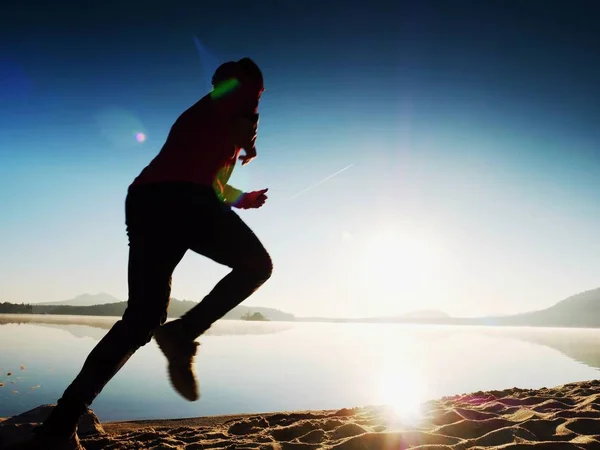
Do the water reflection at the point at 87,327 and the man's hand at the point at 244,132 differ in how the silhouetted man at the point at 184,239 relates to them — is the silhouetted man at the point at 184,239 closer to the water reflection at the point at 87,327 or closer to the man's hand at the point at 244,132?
the man's hand at the point at 244,132

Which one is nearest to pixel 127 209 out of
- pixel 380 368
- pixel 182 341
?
pixel 182 341

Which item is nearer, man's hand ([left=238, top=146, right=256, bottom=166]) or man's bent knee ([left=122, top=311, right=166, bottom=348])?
man's bent knee ([left=122, top=311, right=166, bottom=348])

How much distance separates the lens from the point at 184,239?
227cm

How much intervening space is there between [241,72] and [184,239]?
1127 millimetres

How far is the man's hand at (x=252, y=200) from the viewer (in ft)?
9.21

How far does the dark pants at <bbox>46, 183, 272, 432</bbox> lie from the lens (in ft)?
7.23

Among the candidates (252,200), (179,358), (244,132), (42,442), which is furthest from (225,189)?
(42,442)

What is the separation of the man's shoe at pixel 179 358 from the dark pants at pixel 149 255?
102 mm

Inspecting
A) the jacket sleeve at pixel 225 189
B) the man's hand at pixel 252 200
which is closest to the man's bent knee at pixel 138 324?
the jacket sleeve at pixel 225 189

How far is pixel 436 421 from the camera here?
12.7ft

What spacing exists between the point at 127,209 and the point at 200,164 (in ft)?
1.74

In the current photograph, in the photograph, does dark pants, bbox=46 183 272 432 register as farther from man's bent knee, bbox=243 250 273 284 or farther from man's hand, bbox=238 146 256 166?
man's hand, bbox=238 146 256 166

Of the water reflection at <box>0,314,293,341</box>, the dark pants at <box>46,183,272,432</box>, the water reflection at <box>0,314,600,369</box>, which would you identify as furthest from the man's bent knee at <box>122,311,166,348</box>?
the water reflection at <box>0,314,600,369</box>

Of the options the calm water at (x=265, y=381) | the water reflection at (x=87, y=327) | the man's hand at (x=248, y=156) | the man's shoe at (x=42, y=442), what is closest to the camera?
the man's shoe at (x=42, y=442)
